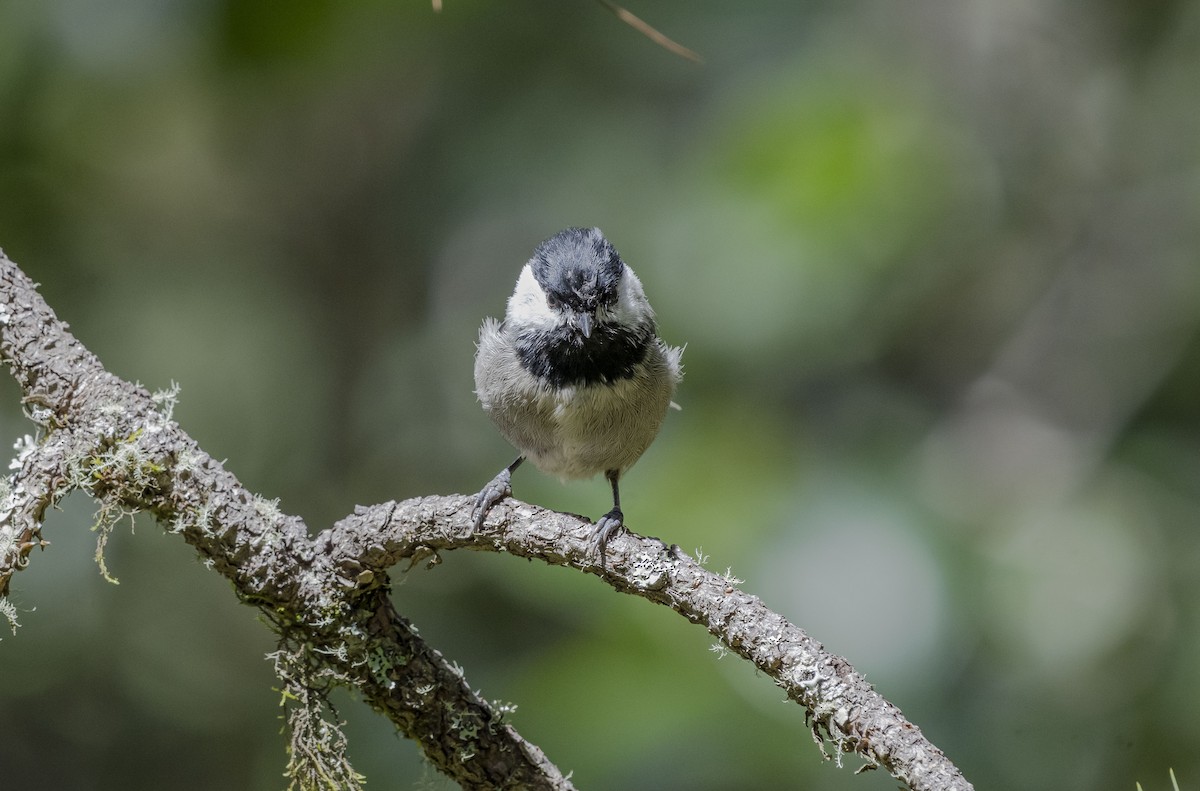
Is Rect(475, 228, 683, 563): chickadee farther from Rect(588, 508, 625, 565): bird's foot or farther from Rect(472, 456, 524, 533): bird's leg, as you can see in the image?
Rect(588, 508, 625, 565): bird's foot

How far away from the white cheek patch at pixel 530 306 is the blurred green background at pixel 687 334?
1055 mm

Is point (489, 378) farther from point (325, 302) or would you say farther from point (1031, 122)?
point (1031, 122)

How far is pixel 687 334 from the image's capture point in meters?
4.08

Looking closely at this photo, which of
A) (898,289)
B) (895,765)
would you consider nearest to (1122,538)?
(898,289)

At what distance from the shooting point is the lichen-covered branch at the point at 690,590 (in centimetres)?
153

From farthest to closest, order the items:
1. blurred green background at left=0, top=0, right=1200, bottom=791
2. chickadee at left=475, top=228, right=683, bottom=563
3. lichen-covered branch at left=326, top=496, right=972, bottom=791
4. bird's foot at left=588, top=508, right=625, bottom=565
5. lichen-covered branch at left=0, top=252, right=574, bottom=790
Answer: blurred green background at left=0, top=0, right=1200, bottom=791
chickadee at left=475, top=228, right=683, bottom=563
bird's foot at left=588, top=508, right=625, bottom=565
lichen-covered branch at left=0, top=252, right=574, bottom=790
lichen-covered branch at left=326, top=496, right=972, bottom=791

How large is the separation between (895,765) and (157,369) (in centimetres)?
452

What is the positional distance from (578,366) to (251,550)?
1.18 m

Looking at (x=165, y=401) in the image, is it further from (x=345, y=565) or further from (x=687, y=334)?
(x=687, y=334)

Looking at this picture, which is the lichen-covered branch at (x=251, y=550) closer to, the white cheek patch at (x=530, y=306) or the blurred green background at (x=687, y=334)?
the white cheek patch at (x=530, y=306)

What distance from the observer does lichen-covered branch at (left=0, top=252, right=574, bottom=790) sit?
1.72 metres

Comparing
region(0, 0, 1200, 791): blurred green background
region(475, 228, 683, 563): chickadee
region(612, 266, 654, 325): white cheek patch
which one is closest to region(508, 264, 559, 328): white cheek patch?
region(475, 228, 683, 563): chickadee

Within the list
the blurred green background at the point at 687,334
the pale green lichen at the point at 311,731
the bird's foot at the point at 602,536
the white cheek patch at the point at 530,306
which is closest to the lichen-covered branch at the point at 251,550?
the pale green lichen at the point at 311,731

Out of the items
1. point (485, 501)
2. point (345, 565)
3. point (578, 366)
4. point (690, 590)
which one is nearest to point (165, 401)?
point (345, 565)
